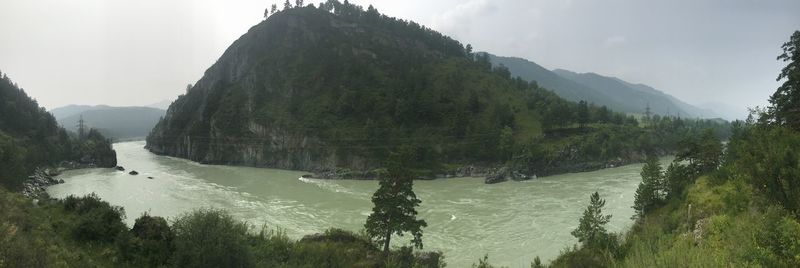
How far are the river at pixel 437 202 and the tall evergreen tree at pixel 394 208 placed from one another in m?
5.40

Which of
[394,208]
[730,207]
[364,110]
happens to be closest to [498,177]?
[364,110]

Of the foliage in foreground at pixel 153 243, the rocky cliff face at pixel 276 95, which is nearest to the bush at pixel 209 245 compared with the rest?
the foliage in foreground at pixel 153 243

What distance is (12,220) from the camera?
18375 millimetres

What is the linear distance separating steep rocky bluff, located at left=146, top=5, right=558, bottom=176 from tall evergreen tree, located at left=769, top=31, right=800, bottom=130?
2086 inches

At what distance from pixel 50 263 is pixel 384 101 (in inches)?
3876

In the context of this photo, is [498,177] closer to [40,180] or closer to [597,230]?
[597,230]

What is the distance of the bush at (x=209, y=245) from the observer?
19.8m

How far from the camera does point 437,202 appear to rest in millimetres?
55719

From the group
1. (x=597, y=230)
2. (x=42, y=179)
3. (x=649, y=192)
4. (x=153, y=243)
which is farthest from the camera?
(x=42, y=179)

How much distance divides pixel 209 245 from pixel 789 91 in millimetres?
48027

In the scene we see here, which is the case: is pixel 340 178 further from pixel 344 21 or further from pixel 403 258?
pixel 344 21

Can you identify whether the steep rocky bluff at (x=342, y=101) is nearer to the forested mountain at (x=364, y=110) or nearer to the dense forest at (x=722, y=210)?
the forested mountain at (x=364, y=110)

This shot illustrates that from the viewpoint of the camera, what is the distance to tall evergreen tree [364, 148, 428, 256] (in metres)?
28.6

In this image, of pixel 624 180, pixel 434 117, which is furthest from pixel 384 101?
pixel 624 180
